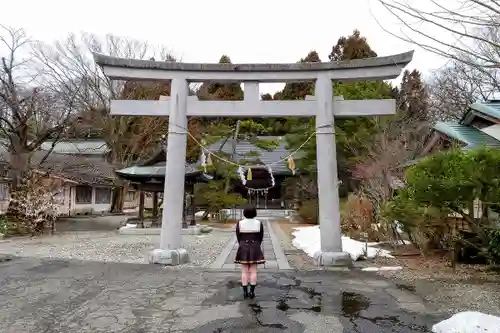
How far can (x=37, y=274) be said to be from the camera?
913cm

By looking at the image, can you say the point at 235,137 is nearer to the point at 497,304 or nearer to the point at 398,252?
the point at 398,252

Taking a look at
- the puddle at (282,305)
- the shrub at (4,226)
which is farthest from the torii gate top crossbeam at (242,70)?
the shrub at (4,226)

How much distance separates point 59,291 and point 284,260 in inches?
213

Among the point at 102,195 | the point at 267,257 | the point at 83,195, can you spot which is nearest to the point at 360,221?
the point at 267,257

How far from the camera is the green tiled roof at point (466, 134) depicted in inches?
566

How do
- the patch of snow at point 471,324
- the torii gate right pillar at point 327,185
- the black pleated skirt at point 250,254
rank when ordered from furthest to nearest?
the torii gate right pillar at point 327,185 → the black pleated skirt at point 250,254 → the patch of snow at point 471,324

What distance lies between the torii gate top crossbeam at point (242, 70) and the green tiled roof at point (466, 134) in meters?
5.93

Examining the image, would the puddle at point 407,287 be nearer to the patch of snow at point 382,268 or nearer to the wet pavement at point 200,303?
the wet pavement at point 200,303

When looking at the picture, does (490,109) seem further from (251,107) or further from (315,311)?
(315,311)

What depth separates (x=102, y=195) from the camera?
121 ft

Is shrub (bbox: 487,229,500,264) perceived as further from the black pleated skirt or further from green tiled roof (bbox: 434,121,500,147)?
the black pleated skirt

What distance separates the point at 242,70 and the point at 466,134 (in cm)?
951

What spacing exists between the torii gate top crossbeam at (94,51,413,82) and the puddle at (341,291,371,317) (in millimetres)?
5176

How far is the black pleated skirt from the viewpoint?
6.79 metres
